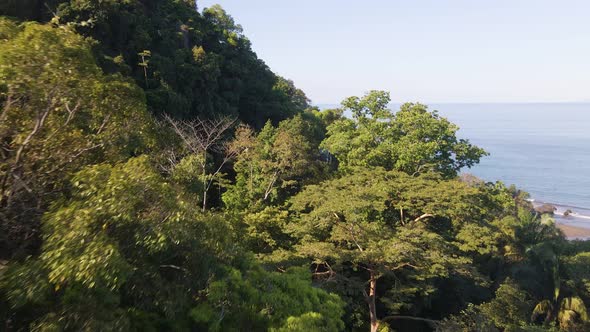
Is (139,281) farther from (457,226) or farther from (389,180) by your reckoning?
(457,226)

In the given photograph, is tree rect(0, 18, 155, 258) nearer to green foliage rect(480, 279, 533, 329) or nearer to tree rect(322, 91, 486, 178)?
tree rect(322, 91, 486, 178)

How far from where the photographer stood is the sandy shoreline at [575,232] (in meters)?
43.5

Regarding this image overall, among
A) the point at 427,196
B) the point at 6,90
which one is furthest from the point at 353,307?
the point at 6,90

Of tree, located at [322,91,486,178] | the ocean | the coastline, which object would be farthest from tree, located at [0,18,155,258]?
the coastline

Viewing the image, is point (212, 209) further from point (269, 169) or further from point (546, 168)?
point (546, 168)

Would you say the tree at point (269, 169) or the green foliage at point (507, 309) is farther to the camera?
the tree at point (269, 169)

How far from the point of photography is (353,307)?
12.8 m

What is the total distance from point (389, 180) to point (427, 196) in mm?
1632

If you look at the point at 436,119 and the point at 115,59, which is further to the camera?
the point at 115,59

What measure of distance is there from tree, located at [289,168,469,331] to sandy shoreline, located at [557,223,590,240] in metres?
39.7

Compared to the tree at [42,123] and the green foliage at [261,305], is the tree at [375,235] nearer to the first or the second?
the green foliage at [261,305]

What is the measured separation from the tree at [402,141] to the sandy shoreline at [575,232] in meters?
37.0

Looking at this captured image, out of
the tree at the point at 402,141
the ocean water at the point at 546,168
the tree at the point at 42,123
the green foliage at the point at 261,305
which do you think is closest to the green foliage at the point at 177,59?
the tree at the point at 402,141

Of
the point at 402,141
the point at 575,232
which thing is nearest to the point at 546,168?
the point at 575,232
